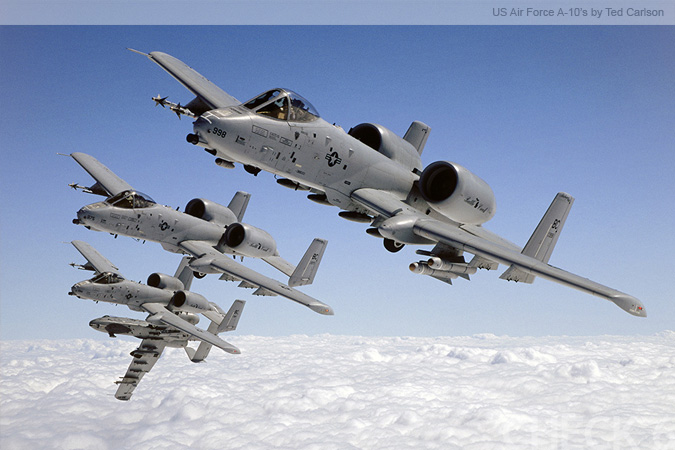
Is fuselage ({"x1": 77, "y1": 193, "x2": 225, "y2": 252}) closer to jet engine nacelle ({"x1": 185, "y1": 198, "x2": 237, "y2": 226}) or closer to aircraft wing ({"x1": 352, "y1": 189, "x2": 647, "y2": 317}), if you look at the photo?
jet engine nacelle ({"x1": 185, "y1": 198, "x2": 237, "y2": 226})

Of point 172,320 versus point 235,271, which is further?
point 172,320

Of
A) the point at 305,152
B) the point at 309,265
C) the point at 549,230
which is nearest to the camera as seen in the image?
the point at 305,152

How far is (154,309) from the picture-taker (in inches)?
1208

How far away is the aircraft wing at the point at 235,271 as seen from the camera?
2058 centimetres

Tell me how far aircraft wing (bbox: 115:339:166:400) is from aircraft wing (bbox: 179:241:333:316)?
17649 millimetres

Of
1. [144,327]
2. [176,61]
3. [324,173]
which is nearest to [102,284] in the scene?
[144,327]

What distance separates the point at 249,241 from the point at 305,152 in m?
9.23

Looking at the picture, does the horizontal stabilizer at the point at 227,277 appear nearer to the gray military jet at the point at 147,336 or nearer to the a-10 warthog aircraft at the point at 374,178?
the a-10 warthog aircraft at the point at 374,178

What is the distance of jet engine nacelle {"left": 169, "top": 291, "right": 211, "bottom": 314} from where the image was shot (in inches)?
1243

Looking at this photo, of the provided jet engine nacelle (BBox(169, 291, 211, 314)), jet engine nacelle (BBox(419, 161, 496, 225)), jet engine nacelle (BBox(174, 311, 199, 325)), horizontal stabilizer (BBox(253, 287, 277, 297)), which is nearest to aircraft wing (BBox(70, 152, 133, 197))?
horizontal stabilizer (BBox(253, 287, 277, 297))

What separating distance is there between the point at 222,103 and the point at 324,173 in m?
3.93

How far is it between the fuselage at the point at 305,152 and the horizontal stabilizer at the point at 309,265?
9.95m

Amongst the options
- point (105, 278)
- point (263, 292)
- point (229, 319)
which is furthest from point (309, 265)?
point (229, 319)

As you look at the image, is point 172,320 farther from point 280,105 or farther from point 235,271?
point 280,105
